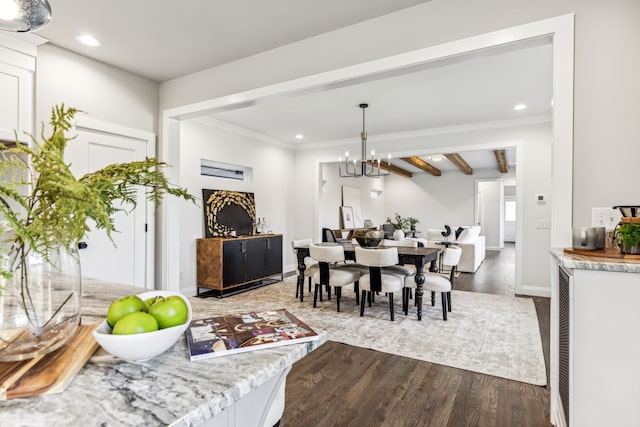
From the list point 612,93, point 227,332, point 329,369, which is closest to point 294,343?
point 227,332

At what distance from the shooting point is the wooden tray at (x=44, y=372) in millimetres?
651

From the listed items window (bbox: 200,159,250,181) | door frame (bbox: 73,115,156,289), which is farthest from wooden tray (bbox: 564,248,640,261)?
window (bbox: 200,159,250,181)

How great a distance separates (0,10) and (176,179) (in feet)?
9.15

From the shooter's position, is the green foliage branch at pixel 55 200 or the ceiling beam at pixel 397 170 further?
the ceiling beam at pixel 397 170

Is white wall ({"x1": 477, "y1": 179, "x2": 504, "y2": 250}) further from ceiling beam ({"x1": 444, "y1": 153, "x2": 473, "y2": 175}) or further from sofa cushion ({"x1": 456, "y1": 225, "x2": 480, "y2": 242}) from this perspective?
sofa cushion ({"x1": 456, "y1": 225, "x2": 480, "y2": 242})

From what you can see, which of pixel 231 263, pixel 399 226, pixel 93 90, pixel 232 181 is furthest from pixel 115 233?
pixel 399 226

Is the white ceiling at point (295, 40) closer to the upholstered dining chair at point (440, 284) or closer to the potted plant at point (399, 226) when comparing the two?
the upholstered dining chair at point (440, 284)

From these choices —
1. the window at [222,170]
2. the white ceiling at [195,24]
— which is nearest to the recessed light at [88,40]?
the white ceiling at [195,24]

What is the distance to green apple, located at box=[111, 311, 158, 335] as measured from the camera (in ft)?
2.41

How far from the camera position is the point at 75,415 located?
0.60 meters

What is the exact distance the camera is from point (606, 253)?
5.47ft

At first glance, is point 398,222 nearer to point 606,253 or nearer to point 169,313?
point 606,253

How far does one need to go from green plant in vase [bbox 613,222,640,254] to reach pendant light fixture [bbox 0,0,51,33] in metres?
2.77

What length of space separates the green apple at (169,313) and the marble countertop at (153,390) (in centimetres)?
10
